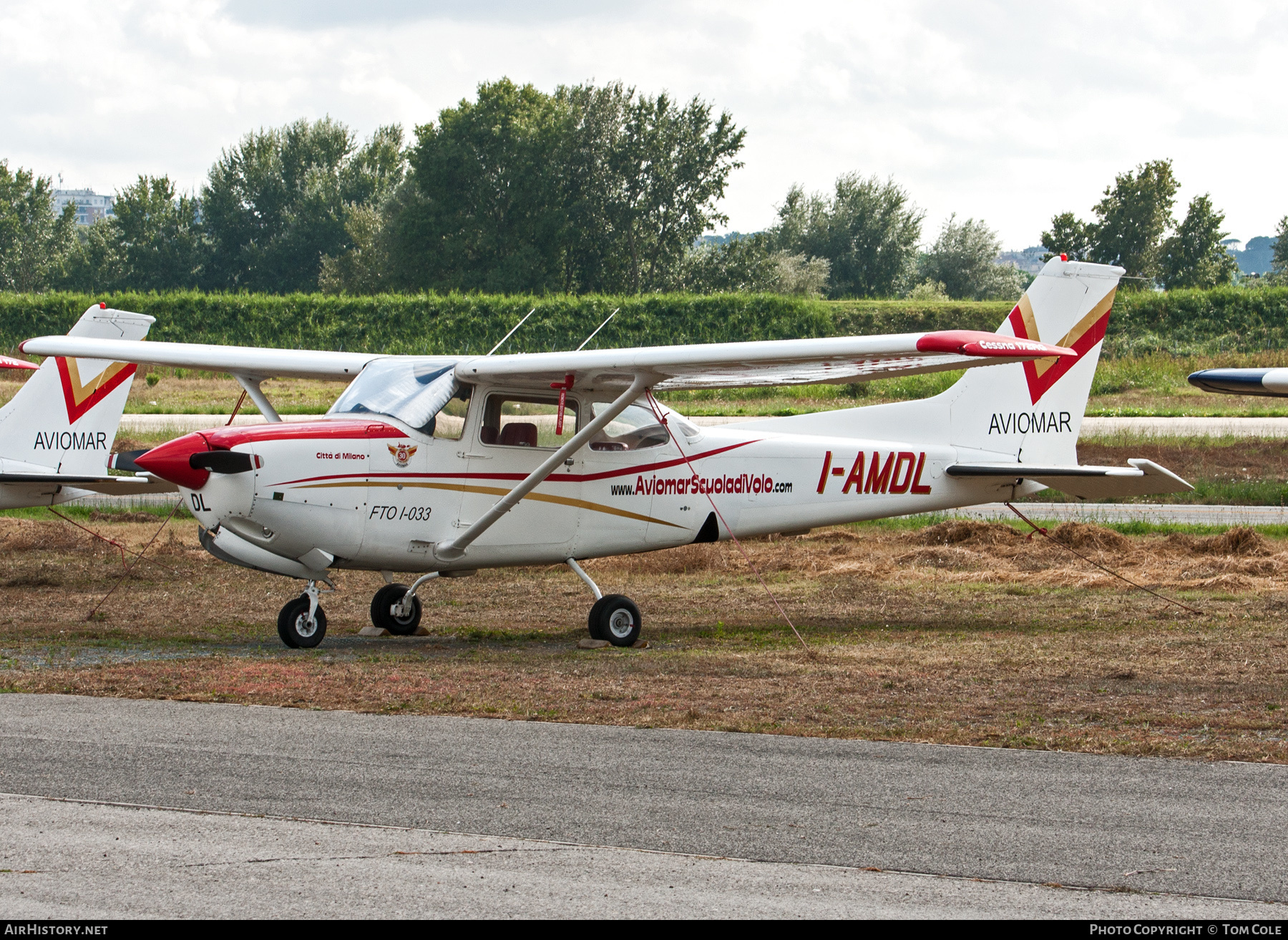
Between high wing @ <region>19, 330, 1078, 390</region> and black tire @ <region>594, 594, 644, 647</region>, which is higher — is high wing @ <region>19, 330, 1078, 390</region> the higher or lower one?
the higher one

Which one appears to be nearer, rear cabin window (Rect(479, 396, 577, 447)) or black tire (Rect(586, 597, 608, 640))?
black tire (Rect(586, 597, 608, 640))

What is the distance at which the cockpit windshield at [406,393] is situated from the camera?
37.3 ft

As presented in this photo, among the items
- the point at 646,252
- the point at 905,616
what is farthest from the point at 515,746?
the point at 646,252

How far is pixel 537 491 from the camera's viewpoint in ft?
39.3

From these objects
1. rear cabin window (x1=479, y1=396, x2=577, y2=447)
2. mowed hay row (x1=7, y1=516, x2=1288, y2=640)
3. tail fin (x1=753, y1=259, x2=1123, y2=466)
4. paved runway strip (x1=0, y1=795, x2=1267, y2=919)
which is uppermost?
tail fin (x1=753, y1=259, x2=1123, y2=466)

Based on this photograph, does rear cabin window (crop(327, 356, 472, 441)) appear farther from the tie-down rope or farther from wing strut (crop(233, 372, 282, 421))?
the tie-down rope

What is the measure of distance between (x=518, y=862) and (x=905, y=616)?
8.45 m

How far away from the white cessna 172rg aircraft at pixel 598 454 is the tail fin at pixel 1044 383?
0.02 m

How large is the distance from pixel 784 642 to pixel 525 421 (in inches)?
122

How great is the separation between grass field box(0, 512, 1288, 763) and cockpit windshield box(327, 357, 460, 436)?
6.61 feet

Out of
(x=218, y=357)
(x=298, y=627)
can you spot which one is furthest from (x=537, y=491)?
(x=218, y=357)

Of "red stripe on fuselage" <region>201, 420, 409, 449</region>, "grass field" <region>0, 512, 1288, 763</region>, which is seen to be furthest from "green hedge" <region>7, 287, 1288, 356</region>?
"red stripe on fuselage" <region>201, 420, 409, 449</region>

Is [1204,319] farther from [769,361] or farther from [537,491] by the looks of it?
[769,361]

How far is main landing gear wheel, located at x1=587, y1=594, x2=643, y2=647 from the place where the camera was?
11445 millimetres
